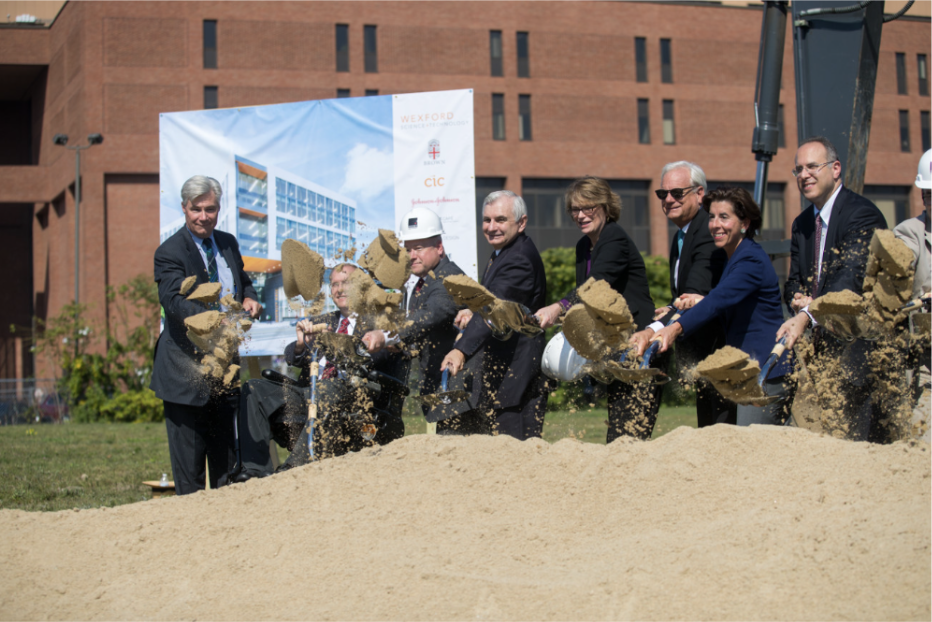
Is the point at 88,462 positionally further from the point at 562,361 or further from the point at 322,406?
the point at 562,361

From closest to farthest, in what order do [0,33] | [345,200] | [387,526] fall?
[387,526] → [345,200] → [0,33]

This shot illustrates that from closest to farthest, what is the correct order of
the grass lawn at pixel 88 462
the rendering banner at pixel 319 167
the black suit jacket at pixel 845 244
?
the black suit jacket at pixel 845 244, the grass lawn at pixel 88 462, the rendering banner at pixel 319 167

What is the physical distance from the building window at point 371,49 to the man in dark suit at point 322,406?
27459 millimetres

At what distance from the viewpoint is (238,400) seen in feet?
15.7

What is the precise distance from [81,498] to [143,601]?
3.07 m

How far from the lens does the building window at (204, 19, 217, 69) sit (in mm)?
29594

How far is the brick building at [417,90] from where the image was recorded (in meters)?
29.1

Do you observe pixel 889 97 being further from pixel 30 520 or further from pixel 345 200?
pixel 30 520

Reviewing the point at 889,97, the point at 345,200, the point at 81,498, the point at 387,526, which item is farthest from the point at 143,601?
the point at 889,97

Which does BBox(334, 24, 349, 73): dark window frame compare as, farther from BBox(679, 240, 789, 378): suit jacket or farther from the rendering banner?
BBox(679, 240, 789, 378): suit jacket

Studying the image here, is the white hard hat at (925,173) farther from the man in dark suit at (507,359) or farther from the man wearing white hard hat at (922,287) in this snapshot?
the man in dark suit at (507,359)

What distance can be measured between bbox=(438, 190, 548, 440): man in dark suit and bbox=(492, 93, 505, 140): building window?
27.7m

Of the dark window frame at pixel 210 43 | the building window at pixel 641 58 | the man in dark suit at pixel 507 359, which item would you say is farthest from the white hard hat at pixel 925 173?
the building window at pixel 641 58

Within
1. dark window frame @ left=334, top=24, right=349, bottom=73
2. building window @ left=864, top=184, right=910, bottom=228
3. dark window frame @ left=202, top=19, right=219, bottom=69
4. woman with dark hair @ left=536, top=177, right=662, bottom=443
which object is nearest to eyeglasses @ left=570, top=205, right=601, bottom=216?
woman with dark hair @ left=536, top=177, right=662, bottom=443
